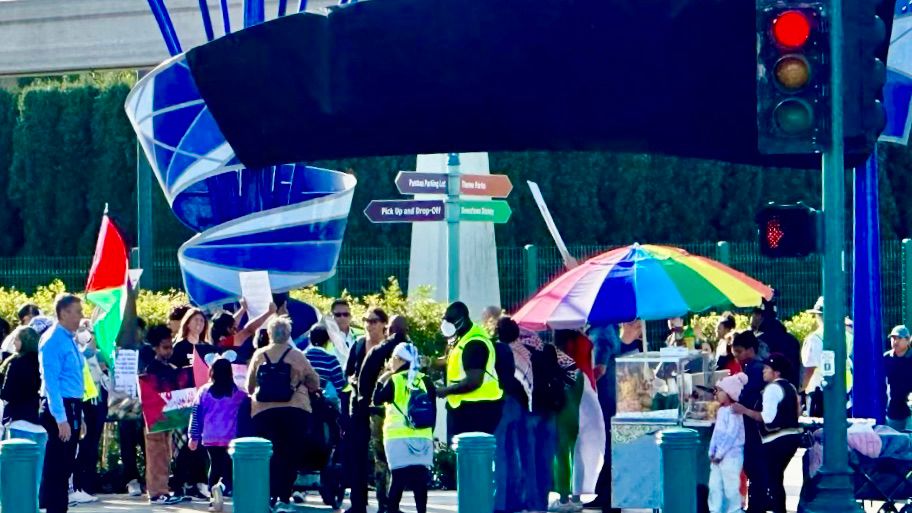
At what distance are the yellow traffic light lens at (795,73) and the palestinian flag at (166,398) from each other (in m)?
6.15

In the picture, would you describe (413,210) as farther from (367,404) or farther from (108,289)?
(367,404)

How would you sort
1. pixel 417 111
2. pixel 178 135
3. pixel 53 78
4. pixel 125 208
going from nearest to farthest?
pixel 417 111 < pixel 178 135 < pixel 125 208 < pixel 53 78

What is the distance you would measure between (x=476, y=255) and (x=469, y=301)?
668 mm

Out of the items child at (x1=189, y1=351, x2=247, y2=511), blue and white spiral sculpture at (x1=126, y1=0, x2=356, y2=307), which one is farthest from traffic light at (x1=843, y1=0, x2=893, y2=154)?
blue and white spiral sculpture at (x1=126, y1=0, x2=356, y2=307)

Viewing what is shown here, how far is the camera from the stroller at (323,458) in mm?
13586

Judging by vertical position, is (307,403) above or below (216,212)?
below

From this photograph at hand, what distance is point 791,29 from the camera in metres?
10.9

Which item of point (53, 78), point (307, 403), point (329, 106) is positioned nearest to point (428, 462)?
point (307, 403)

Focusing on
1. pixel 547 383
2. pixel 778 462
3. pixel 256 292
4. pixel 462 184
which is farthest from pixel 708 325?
pixel 778 462

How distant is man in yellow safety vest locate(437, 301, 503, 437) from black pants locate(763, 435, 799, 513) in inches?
78.2

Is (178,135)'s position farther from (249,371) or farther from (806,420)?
(806,420)

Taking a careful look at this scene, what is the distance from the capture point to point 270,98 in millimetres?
12570

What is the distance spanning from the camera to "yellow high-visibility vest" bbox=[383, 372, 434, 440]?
1309 centimetres

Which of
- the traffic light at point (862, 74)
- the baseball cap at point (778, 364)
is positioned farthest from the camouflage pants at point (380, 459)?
the traffic light at point (862, 74)
